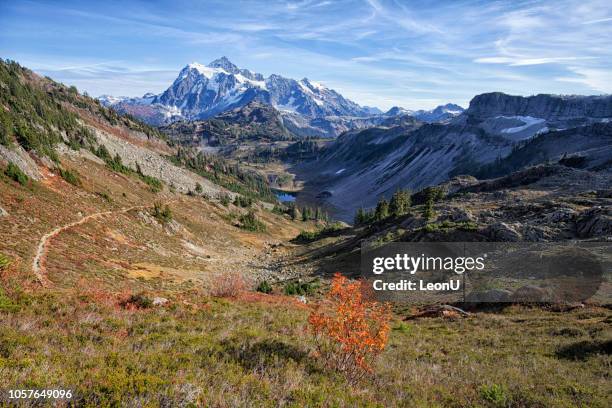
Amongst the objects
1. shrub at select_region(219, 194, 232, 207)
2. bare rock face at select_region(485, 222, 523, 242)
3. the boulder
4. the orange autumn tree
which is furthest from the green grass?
shrub at select_region(219, 194, 232, 207)

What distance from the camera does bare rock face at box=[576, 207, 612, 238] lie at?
4116 cm

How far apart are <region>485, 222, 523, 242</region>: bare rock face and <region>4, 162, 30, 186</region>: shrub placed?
60714mm

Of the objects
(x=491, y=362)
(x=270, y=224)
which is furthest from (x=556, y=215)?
(x=270, y=224)

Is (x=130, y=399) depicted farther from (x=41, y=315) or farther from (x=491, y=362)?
(x=491, y=362)

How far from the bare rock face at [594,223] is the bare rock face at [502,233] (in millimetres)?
7062

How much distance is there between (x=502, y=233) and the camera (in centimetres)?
4559

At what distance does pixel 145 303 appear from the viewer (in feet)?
58.4

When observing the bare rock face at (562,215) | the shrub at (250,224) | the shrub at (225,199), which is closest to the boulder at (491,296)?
the bare rock face at (562,215)

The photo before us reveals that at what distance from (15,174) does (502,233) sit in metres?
62.1

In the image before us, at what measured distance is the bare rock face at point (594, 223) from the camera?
41156 mm

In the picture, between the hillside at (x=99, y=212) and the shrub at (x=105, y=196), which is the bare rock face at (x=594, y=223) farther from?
the shrub at (x=105, y=196)

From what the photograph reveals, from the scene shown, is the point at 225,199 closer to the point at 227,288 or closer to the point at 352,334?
the point at 227,288

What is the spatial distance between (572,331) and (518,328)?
2750 millimetres

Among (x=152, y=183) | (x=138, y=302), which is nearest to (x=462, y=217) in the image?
(x=138, y=302)
